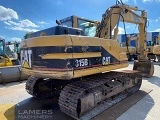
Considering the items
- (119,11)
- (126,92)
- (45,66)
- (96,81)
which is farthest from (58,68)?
(119,11)

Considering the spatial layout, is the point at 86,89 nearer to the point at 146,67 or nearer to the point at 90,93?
the point at 90,93

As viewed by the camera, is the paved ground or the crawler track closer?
the crawler track

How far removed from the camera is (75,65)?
142 inches

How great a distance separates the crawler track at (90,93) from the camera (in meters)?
3.85

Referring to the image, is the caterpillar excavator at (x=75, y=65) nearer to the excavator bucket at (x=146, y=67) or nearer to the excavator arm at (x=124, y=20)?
the excavator arm at (x=124, y=20)

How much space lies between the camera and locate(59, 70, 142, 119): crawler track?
385 centimetres

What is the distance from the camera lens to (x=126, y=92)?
5.86m

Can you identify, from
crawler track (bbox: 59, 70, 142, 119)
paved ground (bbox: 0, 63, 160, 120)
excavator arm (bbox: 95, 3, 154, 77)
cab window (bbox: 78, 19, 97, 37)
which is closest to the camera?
crawler track (bbox: 59, 70, 142, 119)

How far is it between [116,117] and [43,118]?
66.5 inches

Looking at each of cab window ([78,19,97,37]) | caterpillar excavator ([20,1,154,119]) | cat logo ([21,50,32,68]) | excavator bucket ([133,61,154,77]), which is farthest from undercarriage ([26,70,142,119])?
excavator bucket ([133,61,154,77])

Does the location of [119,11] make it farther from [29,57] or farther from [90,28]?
[29,57]

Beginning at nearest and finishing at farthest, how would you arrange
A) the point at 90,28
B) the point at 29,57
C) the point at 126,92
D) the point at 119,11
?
the point at 29,57, the point at 90,28, the point at 126,92, the point at 119,11

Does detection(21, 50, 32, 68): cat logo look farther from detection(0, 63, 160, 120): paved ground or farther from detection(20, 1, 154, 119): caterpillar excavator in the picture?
detection(0, 63, 160, 120): paved ground

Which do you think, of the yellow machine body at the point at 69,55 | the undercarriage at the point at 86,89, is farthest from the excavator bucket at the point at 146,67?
the yellow machine body at the point at 69,55
